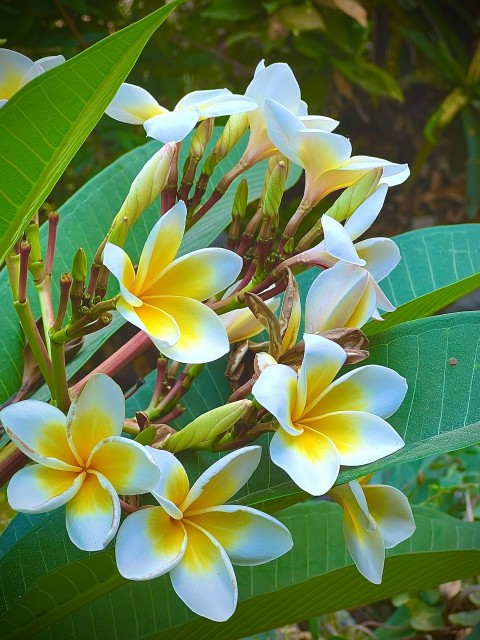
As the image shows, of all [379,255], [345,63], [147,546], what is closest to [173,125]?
[379,255]

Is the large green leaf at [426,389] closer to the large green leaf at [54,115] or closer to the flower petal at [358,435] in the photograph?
the flower petal at [358,435]

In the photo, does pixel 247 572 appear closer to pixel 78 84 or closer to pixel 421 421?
pixel 421 421

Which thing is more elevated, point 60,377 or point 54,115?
point 54,115

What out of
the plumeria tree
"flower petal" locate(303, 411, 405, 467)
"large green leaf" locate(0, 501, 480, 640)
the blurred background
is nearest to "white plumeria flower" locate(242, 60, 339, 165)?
the plumeria tree

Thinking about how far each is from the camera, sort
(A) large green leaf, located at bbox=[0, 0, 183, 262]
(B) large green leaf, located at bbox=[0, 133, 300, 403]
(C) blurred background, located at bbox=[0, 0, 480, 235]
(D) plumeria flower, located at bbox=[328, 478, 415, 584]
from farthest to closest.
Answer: (C) blurred background, located at bbox=[0, 0, 480, 235] → (B) large green leaf, located at bbox=[0, 133, 300, 403] → (D) plumeria flower, located at bbox=[328, 478, 415, 584] → (A) large green leaf, located at bbox=[0, 0, 183, 262]

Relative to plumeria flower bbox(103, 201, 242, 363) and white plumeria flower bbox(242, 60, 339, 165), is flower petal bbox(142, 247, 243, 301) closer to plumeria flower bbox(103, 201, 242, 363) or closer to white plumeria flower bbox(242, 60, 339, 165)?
plumeria flower bbox(103, 201, 242, 363)

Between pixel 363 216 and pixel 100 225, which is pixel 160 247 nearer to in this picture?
pixel 363 216

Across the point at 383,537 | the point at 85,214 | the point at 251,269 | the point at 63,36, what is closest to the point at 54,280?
the point at 85,214
